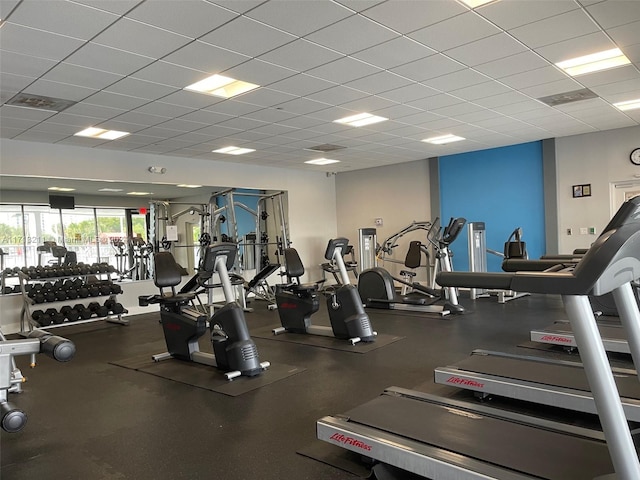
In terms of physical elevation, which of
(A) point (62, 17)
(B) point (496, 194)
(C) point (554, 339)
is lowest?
(C) point (554, 339)

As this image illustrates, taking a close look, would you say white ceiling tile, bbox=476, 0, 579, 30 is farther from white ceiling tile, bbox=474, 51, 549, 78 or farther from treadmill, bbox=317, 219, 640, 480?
treadmill, bbox=317, 219, 640, 480

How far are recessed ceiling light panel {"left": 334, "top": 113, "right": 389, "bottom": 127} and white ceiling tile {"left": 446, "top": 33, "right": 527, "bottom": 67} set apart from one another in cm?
195

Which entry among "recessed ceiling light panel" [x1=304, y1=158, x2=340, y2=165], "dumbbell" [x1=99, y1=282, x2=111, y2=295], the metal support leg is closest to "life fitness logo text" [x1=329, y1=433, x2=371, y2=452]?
the metal support leg

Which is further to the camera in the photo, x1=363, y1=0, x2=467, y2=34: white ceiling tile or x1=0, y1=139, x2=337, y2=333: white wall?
x1=0, y1=139, x2=337, y2=333: white wall

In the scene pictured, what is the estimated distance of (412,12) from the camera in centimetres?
320

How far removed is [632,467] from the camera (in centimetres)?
131

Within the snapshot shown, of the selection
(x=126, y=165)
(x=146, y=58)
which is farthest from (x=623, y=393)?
(x=126, y=165)

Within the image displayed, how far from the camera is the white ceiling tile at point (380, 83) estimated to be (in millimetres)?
4492

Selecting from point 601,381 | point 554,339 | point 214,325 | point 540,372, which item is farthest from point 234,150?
point 601,381

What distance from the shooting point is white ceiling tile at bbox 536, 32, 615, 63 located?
3.82m

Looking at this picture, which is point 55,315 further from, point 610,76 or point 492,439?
point 610,76

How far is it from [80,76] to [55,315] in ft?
11.8

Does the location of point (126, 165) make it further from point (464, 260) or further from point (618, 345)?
point (618, 345)

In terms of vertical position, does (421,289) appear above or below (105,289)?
below
